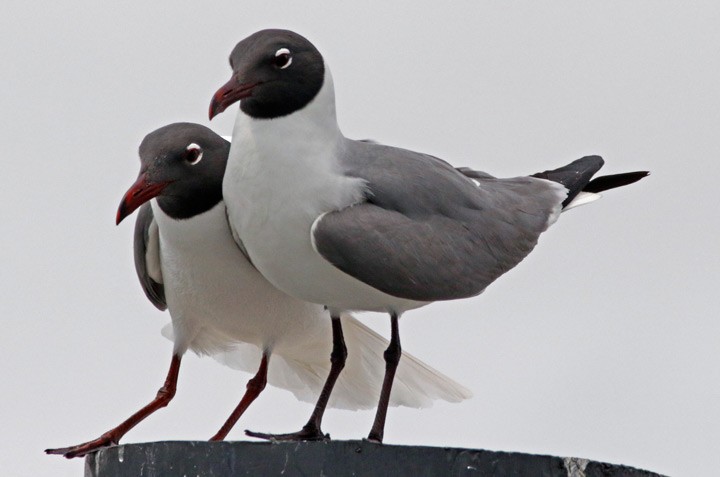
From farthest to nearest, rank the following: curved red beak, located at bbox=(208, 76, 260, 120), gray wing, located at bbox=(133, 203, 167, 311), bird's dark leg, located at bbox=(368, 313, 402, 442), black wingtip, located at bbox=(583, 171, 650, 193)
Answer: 1. black wingtip, located at bbox=(583, 171, 650, 193)
2. gray wing, located at bbox=(133, 203, 167, 311)
3. bird's dark leg, located at bbox=(368, 313, 402, 442)
4. curved red beak, located at bbox=(208, 76, 260, 120)

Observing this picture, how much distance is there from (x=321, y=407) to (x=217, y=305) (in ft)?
2.40

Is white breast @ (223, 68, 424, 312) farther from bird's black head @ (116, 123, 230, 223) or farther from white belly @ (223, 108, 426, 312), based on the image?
bird's black head @ (116, 123, 230, 223)

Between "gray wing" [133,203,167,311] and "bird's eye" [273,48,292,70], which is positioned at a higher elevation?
"bird's eye" [273,48,292,70]

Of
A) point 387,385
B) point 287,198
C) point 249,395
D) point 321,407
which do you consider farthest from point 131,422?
point 287,198

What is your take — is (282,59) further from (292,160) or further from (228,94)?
(292,160)

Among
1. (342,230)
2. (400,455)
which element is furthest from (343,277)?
(400,455)

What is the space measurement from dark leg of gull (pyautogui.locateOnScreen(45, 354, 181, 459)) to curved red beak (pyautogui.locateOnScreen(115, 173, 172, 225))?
5.07 ft

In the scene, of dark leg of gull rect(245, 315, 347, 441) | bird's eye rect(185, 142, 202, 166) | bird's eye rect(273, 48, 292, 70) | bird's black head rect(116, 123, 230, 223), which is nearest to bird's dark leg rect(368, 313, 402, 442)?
dark leg of gull rect(245, 315, 347, 441)

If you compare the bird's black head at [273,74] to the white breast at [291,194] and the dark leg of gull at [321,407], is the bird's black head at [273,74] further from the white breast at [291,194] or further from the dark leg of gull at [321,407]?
the dark leg of gull at [321,407]

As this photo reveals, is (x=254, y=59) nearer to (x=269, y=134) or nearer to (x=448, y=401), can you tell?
(x=269, y=134)

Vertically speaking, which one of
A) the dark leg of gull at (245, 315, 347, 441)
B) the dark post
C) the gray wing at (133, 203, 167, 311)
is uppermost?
the gray wing at (133, 203, 167, 311)

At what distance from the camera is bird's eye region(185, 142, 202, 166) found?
6660mm

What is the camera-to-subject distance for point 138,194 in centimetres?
644

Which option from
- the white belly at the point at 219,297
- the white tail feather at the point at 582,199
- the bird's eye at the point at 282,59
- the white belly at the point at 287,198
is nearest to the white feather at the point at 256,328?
the white belly at the point at 219,297
